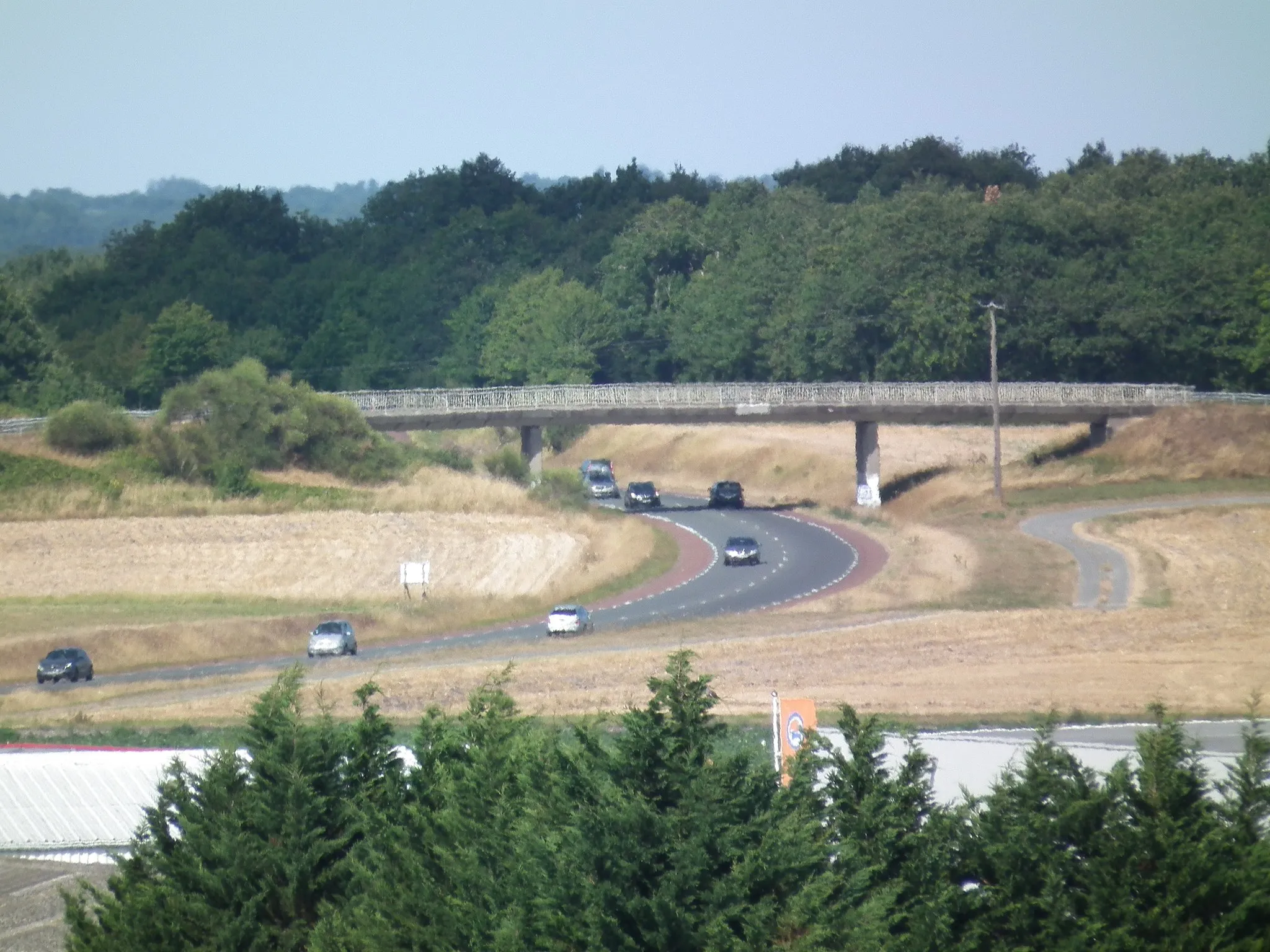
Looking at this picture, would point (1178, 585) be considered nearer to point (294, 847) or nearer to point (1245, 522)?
point (1245, 522)

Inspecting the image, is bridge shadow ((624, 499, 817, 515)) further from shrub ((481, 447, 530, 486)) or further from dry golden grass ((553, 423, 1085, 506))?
shrub ((481, 447, 530, 486))

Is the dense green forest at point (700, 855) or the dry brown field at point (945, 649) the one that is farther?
the dry brown field at point (945, 649)

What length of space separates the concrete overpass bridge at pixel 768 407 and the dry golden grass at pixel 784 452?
5.90 m

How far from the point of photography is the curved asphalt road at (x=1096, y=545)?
53.8 meters

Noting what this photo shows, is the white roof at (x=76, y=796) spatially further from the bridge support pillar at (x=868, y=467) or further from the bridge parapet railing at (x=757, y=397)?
the bridge support pillar at (x=868, y=467)

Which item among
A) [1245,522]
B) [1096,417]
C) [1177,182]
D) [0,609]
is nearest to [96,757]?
[0,609]

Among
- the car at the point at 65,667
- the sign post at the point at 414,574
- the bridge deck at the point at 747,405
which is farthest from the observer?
the bridge deck at the point at 747,405

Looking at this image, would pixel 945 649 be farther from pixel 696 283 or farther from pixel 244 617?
pixel 696 283

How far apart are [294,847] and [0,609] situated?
4530cm

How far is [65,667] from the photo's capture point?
4403cm

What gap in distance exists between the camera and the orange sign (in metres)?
16.6

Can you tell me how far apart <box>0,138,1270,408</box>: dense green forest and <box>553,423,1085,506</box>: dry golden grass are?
15.7ft

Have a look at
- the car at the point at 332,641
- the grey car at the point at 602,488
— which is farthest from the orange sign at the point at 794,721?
the grey car at the point at 602,488

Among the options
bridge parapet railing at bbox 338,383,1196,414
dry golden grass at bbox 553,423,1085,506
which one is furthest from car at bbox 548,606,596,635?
dry golden grass at bbox 553,423,1085,506
